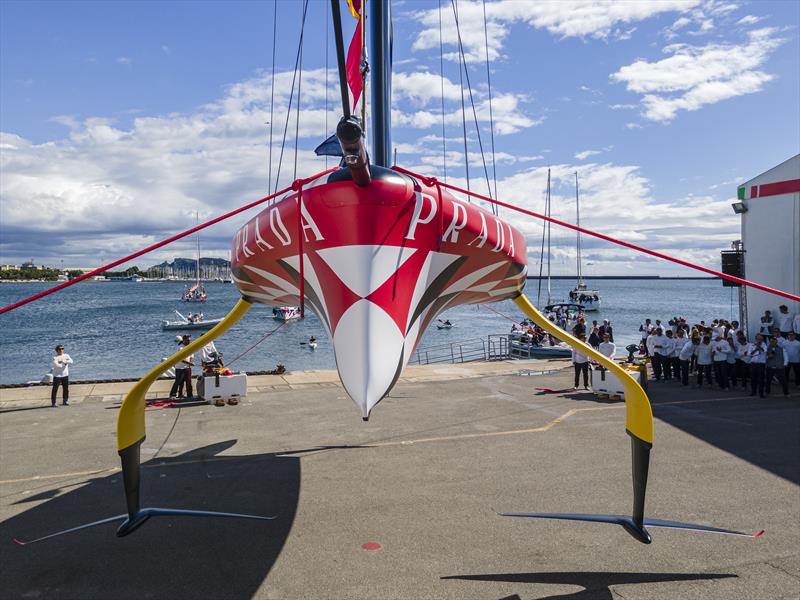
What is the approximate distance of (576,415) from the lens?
10828 millimetres

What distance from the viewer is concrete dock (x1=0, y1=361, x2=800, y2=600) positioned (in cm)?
472

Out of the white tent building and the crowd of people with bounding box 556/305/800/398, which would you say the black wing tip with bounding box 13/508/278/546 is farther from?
the white tent building

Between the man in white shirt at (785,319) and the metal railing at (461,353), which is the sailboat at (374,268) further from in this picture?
the metal railing at (461,353)

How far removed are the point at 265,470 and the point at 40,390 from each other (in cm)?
908

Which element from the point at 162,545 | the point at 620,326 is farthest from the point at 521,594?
the point at 620,326

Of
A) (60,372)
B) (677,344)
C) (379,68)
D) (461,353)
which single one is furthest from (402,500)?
(461,353)

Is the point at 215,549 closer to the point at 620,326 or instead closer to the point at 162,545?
the point at 162,545

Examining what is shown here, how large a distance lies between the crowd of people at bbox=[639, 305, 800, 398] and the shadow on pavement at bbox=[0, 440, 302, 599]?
10.7 metres

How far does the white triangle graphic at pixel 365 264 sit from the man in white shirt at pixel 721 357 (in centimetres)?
1125

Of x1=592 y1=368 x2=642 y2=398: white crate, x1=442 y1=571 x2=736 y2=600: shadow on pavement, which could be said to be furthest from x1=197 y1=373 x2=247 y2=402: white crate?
x1=442 y1=571 x2=736 y2=600: shadow on pavement

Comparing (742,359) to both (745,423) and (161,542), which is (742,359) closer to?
(745,423)

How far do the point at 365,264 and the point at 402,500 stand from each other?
305 centimetres

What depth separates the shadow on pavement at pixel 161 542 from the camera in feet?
15.2

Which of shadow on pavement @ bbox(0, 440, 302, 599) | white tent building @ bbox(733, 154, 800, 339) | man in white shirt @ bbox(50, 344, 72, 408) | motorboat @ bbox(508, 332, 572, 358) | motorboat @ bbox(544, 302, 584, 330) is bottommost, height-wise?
shadow on pavement @ bbox(0, 440, 302, 599)
